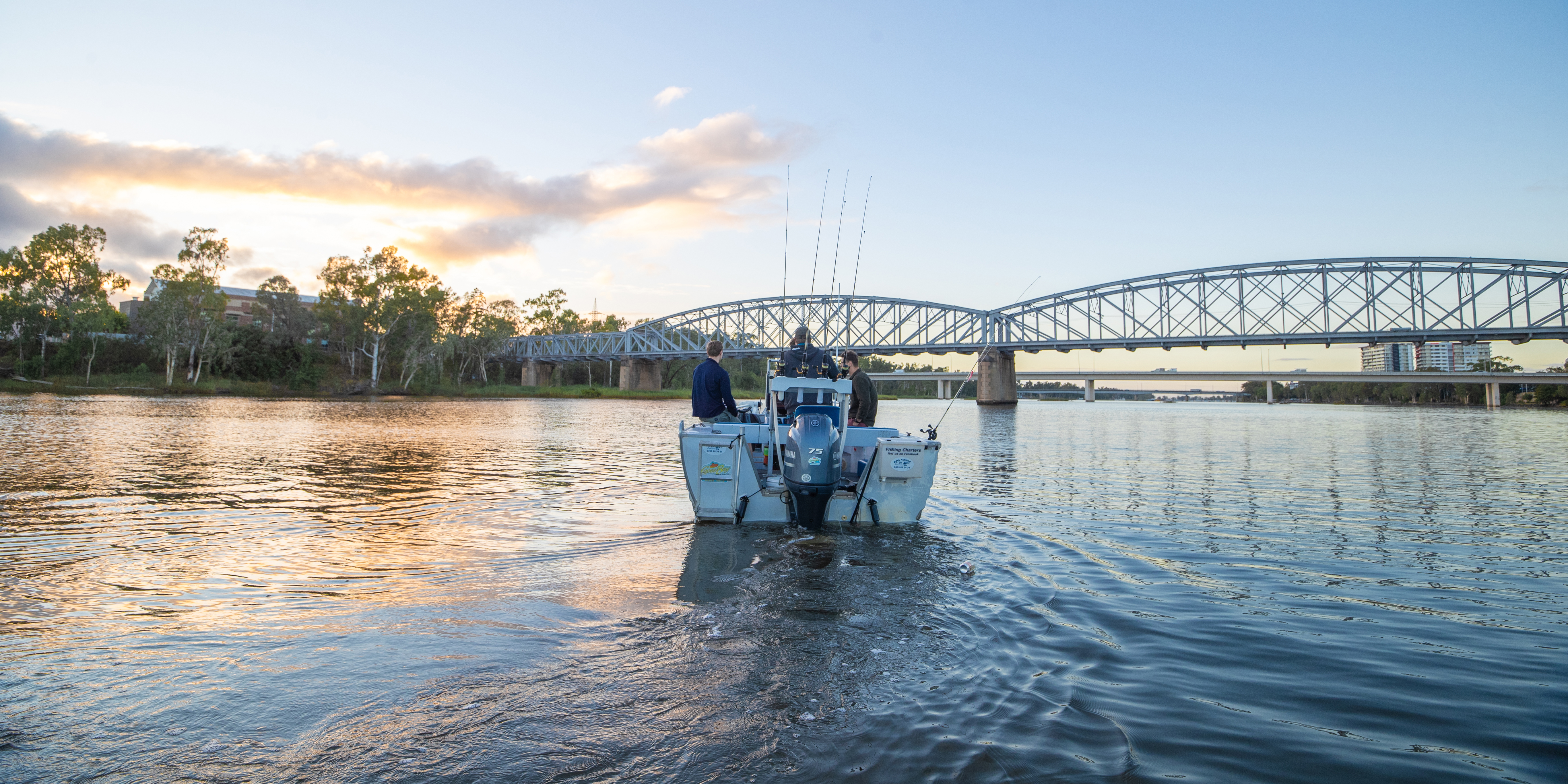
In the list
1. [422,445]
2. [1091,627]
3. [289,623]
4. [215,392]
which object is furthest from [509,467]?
[215,392]

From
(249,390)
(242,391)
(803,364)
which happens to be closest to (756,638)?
(803,364)

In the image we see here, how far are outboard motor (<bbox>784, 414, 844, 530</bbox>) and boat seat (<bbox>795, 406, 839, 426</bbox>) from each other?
0.29 meters

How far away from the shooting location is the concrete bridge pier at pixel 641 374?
126 m

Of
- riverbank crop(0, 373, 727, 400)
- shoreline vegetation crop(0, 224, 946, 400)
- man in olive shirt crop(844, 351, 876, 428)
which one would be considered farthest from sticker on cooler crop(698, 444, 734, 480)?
shoreline vegetation crop(0, 224, 946, 400)

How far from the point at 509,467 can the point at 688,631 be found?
44.9ft

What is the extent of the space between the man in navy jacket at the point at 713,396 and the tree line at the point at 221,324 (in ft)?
242

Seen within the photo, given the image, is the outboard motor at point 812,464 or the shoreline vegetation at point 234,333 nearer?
the outboard motor at point 812,464

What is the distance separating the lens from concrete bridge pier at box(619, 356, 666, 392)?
413 ft

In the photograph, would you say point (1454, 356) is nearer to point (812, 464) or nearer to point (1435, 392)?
point (1435, 392)

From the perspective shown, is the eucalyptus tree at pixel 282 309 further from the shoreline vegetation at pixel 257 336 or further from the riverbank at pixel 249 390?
the riverbank at pixel 249 390

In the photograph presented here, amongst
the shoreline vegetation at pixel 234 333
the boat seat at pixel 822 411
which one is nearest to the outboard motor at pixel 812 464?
the boat seat at pixel 822 411

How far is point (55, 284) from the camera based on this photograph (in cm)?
6869

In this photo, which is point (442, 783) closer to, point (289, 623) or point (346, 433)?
point (289, 623)

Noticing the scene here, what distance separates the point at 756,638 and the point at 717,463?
4.68m
